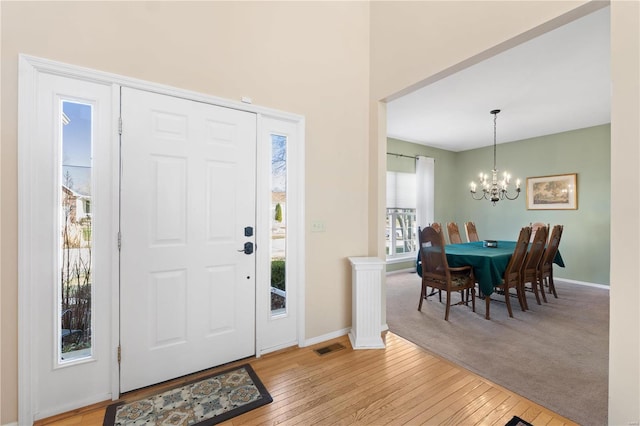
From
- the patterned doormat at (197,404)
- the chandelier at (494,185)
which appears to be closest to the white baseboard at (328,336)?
the patterned doormat at (197,404)

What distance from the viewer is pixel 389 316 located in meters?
3.51

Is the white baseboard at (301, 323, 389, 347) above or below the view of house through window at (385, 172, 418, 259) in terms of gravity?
below

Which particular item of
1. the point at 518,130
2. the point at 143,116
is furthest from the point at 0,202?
the point at 518,130

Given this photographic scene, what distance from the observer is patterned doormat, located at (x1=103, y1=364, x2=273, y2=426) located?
1706 millimetres

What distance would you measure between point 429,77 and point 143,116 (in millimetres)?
2270

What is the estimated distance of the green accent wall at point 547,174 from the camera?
500 cm

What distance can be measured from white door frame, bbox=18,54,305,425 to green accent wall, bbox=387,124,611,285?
12.8 ft

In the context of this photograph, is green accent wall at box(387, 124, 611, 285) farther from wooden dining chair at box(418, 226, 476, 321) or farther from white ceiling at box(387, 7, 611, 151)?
wooden dining chair at box(418, 226, 476, 321)

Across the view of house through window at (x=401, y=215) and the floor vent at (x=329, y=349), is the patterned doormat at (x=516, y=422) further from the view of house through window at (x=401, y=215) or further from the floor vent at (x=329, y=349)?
the view of house through window at (x=401, y=215)

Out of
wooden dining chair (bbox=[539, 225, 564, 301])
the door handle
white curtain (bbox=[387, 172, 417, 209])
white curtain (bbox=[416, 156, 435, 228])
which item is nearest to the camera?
the door handle

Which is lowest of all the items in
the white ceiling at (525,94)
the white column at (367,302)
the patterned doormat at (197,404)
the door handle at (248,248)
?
the patterned doormat at (197,404)

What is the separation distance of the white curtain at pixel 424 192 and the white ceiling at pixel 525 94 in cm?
68

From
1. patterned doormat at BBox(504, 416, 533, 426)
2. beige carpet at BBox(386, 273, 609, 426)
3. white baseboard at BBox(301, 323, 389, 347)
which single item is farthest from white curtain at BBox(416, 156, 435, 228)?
patterned doormat at BBox(504, 416, 533, 426)

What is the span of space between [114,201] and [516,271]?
14.3 feet
